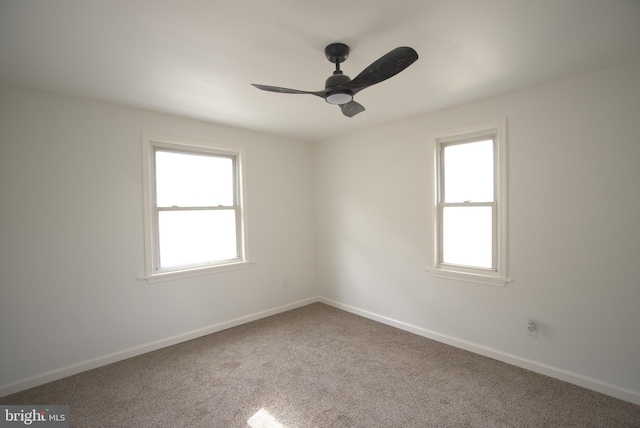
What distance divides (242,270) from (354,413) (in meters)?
2.23

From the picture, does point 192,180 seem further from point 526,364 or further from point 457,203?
point 526,364

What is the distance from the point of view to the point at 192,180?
347cm

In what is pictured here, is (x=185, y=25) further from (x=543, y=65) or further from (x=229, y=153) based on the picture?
(x=543, y=65)

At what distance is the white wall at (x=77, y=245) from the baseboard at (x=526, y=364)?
87.3 inches

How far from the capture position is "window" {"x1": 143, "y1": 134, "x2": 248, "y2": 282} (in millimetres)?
3141

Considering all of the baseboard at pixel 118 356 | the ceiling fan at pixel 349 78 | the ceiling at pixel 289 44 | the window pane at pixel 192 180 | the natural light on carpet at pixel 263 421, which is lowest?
the natural light on carpet at pixel 263 421

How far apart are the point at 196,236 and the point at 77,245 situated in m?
1.11

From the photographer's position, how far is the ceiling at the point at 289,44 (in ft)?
4.97

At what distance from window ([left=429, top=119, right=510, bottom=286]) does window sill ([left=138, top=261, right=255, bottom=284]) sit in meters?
2.32

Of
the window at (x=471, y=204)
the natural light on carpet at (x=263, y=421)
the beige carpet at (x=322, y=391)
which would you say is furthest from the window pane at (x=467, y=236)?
the natural light on carpet at (x=263, y=421)

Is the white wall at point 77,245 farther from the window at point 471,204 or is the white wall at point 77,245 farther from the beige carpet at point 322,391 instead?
the window at point 471,204

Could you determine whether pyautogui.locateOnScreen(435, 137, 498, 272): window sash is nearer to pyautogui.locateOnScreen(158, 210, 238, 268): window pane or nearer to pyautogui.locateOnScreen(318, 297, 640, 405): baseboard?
pyautogui.locateOnScreen(318, 297, 640, 405): baseboard

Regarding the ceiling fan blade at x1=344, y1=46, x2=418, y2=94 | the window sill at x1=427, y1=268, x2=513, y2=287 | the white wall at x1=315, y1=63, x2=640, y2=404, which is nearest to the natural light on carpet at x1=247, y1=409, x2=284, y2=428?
the white wall at x1=315, y1=63, x2=640, y2=404

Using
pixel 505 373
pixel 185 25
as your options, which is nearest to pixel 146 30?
pixel 185 25
